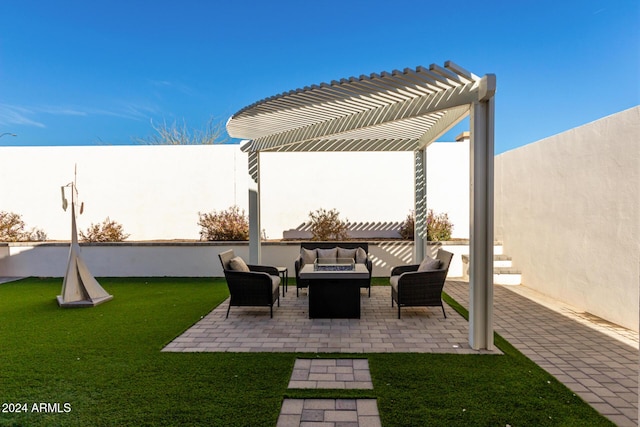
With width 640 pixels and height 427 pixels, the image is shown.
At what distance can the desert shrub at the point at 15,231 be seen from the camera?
33.3 ft

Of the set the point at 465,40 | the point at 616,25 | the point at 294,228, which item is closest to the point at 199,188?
the point at 294,228

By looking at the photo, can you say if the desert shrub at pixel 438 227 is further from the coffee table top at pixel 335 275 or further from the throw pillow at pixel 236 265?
the throw pillow at pixel 236 265

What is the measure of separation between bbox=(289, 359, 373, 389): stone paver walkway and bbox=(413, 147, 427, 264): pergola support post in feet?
16.2

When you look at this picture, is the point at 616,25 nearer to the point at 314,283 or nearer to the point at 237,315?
the point at 314,283

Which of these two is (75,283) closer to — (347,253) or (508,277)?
(347,253)

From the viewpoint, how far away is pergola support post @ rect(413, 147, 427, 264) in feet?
27.5

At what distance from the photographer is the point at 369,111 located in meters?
5.80

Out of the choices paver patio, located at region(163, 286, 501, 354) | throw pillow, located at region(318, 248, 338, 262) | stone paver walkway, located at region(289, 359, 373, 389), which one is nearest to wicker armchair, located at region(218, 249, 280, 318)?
paver patio, located at region(163, 286, 501, 354)

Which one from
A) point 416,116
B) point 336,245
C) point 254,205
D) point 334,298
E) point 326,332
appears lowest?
point 326,332

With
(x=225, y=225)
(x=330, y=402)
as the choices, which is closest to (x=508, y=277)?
(x=330, y=402)

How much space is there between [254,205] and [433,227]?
16.0 ft

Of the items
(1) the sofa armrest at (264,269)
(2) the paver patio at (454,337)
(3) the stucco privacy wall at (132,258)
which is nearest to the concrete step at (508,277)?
(2) the paver patio at (454,337)

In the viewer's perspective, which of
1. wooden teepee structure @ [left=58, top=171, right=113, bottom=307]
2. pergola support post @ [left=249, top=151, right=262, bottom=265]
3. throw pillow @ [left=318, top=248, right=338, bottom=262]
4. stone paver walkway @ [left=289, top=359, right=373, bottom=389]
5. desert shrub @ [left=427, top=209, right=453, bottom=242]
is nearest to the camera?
stone paver walkway @ [left=289, top=359, right=373, bottom=389]

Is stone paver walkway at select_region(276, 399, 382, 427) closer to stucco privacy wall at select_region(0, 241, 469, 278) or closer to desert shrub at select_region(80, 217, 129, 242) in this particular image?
stucco privacy wall at select_region(0, 241, 469, 278)
